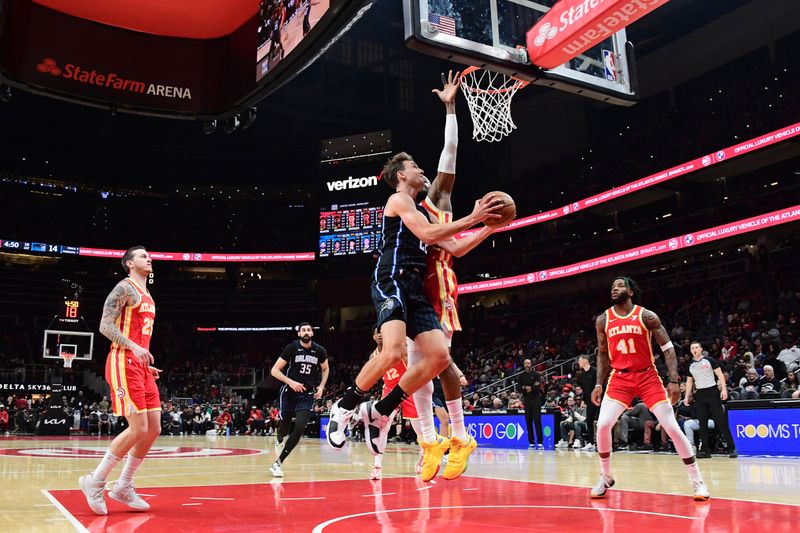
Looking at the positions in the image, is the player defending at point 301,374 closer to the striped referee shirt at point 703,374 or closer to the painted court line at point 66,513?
the painted court line at point 66,513

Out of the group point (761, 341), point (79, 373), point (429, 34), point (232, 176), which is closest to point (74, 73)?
point (429, 34)

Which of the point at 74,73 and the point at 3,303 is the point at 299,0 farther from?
the point at 3,303

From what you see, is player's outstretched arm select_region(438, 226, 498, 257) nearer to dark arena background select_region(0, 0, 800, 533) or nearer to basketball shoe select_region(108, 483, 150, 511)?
dark arena background select_region(0, 0, 800, 533)

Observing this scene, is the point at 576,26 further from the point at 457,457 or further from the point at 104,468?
the point at 104,468

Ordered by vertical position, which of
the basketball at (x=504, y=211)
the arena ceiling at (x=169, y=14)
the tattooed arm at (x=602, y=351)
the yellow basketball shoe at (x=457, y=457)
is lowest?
the yellow basketball shoe at (x=457, y=457)

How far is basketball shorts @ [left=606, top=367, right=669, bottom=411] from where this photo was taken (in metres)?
6.07

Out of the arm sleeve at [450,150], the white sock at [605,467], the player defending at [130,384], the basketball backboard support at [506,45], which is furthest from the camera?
the basketball backboard support at [506,45]

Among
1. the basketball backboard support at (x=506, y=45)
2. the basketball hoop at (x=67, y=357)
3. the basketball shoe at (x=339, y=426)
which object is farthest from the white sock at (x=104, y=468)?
the basketball hoop at (x=67, y=357)

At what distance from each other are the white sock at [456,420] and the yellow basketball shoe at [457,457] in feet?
0.16

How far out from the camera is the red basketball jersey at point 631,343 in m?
6.18

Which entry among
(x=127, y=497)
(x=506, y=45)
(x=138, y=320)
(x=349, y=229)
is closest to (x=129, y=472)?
(x=127, y=497)

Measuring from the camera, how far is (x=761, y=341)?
1789 cm

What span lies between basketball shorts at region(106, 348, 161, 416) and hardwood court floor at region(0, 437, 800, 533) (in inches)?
30.9

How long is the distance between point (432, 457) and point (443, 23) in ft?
15.1
